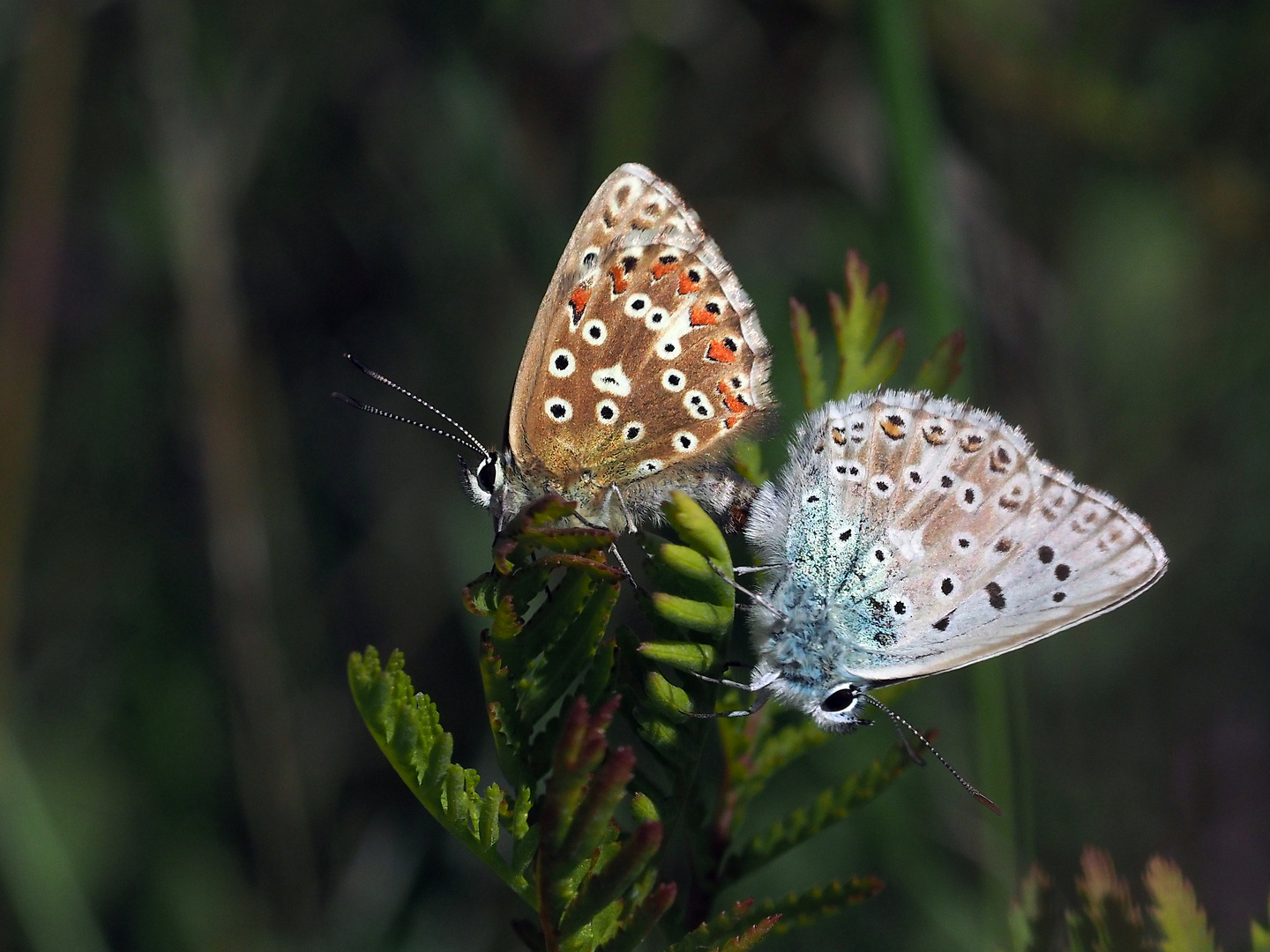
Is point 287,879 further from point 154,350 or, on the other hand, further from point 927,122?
point 927,122

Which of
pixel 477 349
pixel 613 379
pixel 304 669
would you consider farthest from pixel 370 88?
pixel 613 379

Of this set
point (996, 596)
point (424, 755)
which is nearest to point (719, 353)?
point (996, 596)

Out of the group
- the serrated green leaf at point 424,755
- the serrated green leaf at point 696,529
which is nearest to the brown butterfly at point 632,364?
the serrated green leaf at point 696,529

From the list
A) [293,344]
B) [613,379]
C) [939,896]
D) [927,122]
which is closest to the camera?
[613,379]

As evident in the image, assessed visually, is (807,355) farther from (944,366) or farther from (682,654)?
(682,654)

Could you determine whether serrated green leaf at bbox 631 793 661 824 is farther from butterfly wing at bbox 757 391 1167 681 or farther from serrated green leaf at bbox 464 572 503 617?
butterfly wing at bbox 757 391 1167 681

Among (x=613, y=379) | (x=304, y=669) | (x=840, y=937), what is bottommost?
(x=840, y=937)
